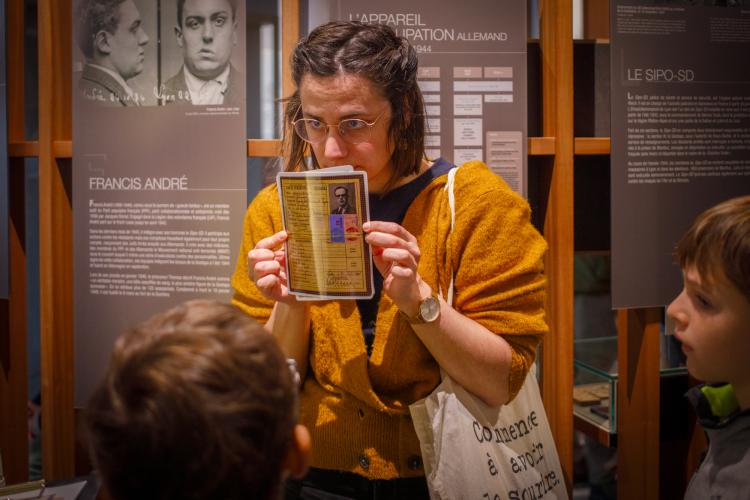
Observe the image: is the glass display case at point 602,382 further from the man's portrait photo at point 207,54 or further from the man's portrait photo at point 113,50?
the man's portrait photo at point 113,50

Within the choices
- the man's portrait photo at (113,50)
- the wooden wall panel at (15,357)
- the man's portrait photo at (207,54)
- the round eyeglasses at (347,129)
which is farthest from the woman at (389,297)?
the wooden wall panel at (15,357)

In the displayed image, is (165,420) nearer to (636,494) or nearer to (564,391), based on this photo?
(564,391)

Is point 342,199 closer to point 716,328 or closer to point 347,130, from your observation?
point 347,130

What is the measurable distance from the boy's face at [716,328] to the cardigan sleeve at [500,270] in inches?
12.8

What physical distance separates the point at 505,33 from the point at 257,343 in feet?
5.30

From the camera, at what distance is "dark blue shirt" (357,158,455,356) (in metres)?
1.70

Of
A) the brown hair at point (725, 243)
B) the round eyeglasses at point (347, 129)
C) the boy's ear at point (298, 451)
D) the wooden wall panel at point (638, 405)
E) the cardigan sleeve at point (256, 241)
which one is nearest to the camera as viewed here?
the boy's ear at point (298, 451)

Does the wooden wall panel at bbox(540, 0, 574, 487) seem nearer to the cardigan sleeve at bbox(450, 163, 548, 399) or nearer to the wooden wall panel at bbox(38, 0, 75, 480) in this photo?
the cardigan sleeve at bbox(450, 163, 548, 399)

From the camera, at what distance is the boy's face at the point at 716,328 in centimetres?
136

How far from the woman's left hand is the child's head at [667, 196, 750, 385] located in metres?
0.53

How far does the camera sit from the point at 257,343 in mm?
948

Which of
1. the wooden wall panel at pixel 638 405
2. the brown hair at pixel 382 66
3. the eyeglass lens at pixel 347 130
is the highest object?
the brown hair at pixel 382 66

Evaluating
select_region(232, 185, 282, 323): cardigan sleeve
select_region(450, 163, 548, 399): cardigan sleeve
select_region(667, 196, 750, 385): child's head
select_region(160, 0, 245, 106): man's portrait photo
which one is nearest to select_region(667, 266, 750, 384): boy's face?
select_region(667, 196, 750, 385): child's head

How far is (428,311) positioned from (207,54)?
1233 mm
